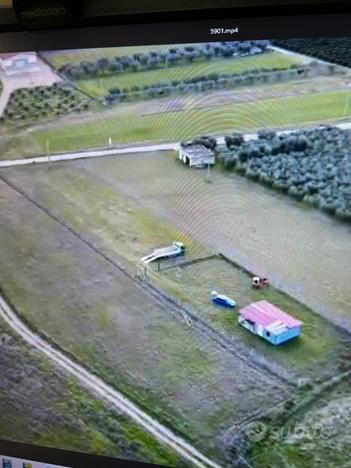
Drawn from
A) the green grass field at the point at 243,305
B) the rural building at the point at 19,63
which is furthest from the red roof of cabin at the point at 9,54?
the green grass field at the point at 243,305

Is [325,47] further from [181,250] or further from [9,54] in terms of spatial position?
[9,54]

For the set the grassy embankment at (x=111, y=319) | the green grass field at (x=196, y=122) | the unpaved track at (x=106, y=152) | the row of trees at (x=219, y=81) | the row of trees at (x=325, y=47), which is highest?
the row of trees at (x=325, y=47)

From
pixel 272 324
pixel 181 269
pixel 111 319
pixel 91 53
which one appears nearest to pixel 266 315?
pixel 272 324

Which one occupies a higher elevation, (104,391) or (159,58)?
(159,58)

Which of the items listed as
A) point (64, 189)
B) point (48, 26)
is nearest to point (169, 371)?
point (64, 189)

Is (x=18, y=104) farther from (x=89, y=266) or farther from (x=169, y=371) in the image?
(x=169, y=371)

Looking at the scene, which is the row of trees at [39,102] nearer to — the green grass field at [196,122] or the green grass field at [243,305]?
the green grass field at [196,122]
